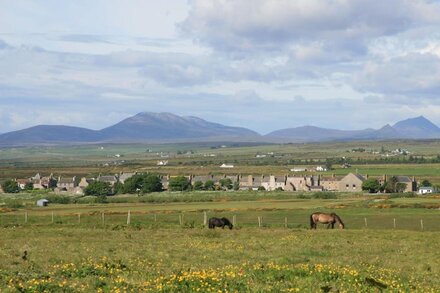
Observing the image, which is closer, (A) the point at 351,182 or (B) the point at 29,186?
(A) the point at 351,182

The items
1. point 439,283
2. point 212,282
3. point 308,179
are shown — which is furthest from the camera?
point 308,179

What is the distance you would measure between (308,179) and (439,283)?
14253cm

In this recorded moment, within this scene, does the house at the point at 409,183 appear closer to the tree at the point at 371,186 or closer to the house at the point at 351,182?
the house at the point at 351,182

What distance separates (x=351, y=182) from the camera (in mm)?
150000

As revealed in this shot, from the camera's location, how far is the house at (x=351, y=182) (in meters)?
148

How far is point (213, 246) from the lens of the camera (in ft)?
96.2

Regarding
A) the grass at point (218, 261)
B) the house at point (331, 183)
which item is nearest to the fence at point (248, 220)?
the grass at point (218, 261)

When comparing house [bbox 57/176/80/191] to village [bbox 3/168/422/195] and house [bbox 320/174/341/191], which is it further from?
house [bbox 320/174/341/191]

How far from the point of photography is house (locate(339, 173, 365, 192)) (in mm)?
147750

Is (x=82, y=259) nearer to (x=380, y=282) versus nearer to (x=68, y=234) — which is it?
(x=380, y=282)

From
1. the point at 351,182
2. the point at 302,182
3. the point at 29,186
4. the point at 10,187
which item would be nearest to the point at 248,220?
the point at 351,182

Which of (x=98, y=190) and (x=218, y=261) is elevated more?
(x=218, y=261)

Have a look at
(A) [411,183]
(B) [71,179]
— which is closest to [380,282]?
(A) [411,183]

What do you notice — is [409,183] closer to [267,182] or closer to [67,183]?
[267,182]
